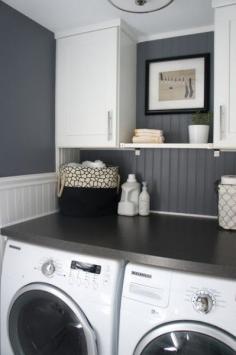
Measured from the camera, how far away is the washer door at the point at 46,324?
1.31 m

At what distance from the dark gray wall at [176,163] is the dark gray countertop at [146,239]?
136 mm

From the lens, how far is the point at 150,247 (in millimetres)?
1307

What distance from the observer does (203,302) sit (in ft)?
3.55

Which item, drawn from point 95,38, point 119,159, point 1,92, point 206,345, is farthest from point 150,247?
point 95,38

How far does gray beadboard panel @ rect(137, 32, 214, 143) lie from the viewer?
6.09 feet

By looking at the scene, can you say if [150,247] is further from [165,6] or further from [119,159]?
[165,6]

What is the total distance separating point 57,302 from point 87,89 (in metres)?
1.25

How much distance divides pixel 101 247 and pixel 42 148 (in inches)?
34.5

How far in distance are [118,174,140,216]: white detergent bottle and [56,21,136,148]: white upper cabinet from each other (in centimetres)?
30

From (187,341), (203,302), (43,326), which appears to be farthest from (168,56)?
(43,326)

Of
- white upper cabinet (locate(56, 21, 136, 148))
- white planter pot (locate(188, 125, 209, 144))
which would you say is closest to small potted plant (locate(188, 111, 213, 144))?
white planter pot (locate(188, 125, 209, 144))

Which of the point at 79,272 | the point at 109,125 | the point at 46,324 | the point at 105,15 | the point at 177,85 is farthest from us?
the point at 177,85

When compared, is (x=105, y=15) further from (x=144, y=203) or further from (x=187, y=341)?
(x=187, y=341)

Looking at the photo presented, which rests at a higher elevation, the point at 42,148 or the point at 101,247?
the point at 42,148
